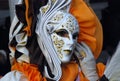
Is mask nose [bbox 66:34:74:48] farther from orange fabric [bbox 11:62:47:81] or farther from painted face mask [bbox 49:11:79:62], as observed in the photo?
orange fabric [bbox 11:62:47:81]

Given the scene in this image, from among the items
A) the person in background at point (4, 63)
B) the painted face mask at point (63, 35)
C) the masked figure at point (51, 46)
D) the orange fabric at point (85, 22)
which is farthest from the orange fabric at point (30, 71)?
the person in background at point (4, 63)

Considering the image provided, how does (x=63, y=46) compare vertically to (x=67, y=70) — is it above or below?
above

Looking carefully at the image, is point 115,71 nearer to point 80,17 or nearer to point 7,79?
point 80,17

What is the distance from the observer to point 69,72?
1784 mm

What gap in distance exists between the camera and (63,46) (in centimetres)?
173

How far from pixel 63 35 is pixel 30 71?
9.2 inches

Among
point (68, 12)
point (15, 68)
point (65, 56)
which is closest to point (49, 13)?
point (68, 12)

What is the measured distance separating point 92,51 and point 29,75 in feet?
1.05

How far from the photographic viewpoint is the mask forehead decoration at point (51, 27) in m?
1.74

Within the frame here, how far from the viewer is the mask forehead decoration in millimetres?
1737

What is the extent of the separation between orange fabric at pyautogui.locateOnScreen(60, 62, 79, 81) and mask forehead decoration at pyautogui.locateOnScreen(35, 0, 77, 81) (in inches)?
1.9

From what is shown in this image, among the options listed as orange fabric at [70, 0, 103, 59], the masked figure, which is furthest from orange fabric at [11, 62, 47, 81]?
orange fabric at [70, 0, 103, 59]

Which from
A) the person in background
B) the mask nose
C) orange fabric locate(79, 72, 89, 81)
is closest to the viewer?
the mask nose

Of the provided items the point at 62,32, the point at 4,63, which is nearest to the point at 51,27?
the point at 62,32
